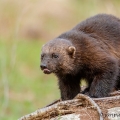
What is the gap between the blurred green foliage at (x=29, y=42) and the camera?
42.7ft

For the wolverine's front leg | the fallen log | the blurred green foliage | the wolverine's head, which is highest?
the blurred green foliage

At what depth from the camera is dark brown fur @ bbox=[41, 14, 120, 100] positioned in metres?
7.42

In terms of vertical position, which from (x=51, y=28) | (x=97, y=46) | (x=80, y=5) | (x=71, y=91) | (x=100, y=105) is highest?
(x=80, y=5)

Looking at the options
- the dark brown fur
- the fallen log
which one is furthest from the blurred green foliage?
Answer: the fallen log

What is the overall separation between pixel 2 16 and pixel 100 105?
14236mm

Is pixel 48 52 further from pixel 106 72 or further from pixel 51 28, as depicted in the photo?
pixel 51 28

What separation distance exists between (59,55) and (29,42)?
38.0ft

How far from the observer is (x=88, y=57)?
7.70 metres

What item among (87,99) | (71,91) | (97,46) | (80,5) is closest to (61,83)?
(71,91)

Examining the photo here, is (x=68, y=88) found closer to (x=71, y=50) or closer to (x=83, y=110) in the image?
(x=71, y=50)

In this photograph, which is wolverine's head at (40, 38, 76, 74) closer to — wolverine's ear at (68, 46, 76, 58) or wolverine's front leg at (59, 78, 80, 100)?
wolverine's ear at (68, 46, 76, 58)

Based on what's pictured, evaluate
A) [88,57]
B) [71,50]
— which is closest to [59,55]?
[71,50]

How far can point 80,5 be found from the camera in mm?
22375

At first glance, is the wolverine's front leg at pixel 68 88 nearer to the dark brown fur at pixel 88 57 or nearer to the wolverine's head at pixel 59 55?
the dark brown fur at pixel 88 57
